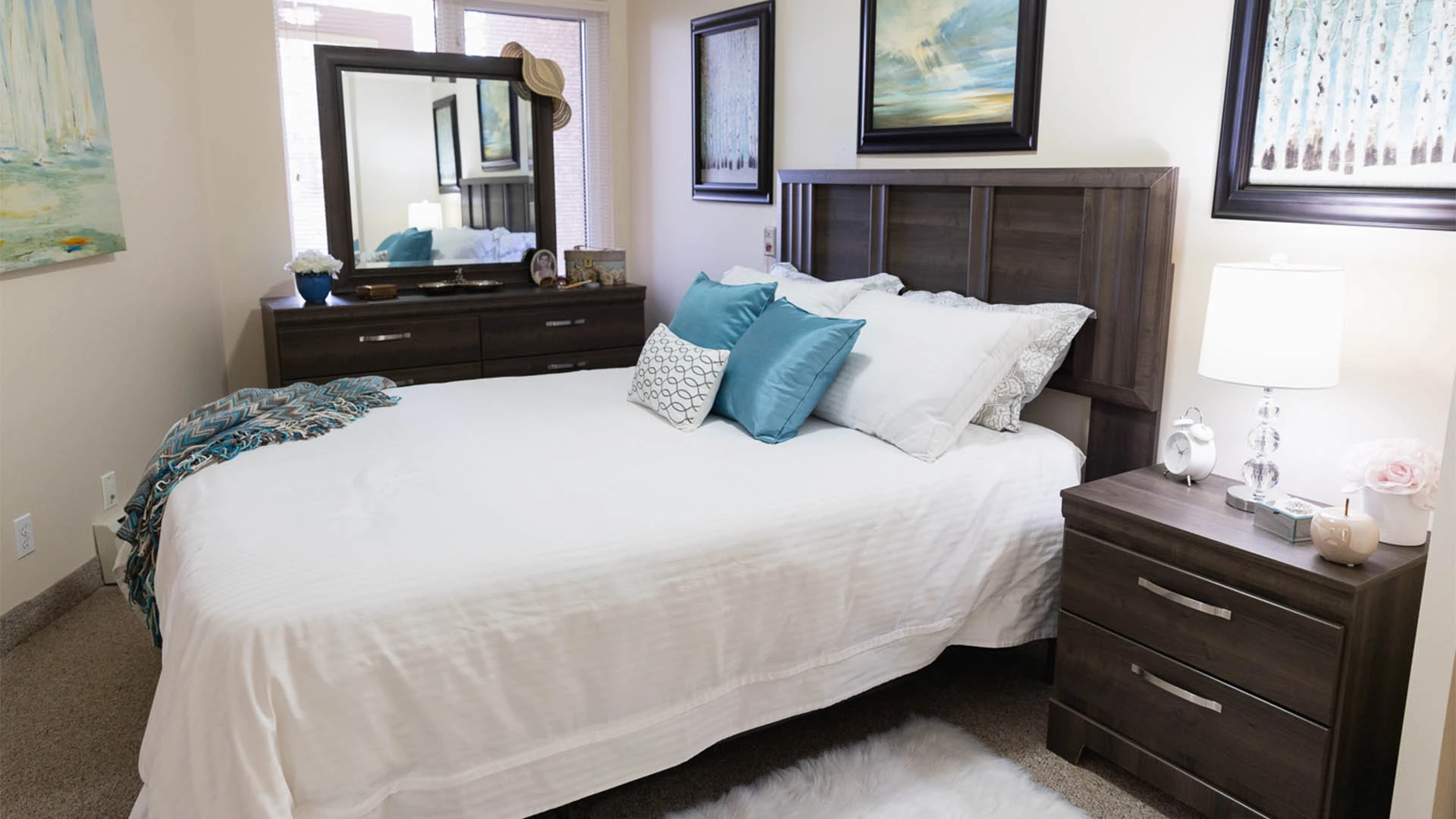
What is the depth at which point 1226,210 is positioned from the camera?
2359 millimetres

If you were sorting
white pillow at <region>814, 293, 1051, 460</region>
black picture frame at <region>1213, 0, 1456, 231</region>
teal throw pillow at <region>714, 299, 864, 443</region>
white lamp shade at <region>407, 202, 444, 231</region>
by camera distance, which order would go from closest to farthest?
1. black picture frame at <region>1213, 0, 1456, 231</region>
2. white pillow at <region>814, 293, 1051, 460</region>
3. teal throw pillow at <region>714, 299, 864, 443</region>
4. white lamp shade at <region>407, 202, 444, 231</region>

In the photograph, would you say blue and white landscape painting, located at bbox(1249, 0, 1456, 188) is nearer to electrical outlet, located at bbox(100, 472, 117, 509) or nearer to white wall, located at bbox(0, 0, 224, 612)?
white wall, located at bbox(0, 0, 224, 612)

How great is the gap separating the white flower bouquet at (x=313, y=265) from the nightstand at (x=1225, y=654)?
3082mm

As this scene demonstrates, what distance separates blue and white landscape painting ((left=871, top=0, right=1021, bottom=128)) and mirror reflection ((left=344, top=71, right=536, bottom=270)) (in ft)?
6.23

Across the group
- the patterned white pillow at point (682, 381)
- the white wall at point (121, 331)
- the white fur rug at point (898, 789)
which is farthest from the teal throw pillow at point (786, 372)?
the white wall at point (121, 331)

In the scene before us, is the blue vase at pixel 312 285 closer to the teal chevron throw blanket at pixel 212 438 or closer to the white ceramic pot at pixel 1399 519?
the teal chevron throw blanket at pixel 212 438

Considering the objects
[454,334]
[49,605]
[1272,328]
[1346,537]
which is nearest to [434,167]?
[454,334]

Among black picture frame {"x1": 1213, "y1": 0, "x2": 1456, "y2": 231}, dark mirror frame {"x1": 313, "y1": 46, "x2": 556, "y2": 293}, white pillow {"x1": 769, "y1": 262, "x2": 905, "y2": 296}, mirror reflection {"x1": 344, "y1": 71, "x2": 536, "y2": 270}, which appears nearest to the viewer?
black picture frame {"x1": 1213, "y1": 0, "x2": 1456, "y2": 231}

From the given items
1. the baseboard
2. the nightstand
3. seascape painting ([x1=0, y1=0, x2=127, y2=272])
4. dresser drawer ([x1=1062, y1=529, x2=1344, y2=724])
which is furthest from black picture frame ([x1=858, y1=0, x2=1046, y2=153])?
the baseboard

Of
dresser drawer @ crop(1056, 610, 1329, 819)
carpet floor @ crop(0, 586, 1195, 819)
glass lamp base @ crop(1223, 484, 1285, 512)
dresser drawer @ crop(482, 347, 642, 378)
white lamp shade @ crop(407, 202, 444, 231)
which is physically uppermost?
white lamp shade @ crop(407, 202, 444, 231)

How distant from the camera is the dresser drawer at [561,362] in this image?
4336 mm

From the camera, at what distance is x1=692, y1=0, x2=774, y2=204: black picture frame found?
12.6ft

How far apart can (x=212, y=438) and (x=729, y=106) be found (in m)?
2.53

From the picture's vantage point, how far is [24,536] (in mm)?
2803
